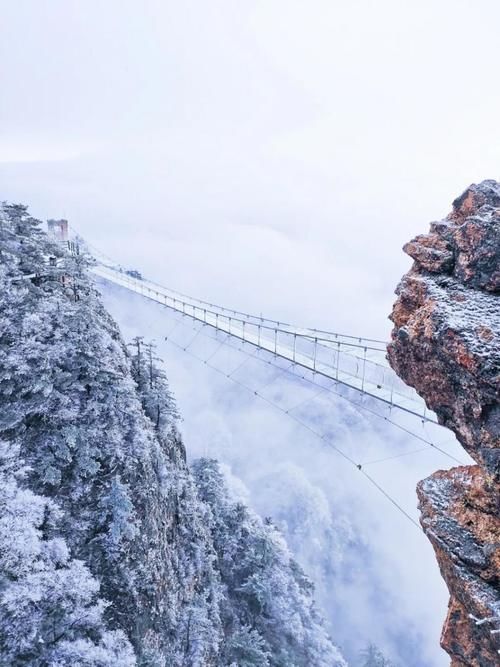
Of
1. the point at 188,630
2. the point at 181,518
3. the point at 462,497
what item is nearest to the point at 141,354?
the point at 181,518

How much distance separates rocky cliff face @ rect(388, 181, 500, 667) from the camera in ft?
18.5

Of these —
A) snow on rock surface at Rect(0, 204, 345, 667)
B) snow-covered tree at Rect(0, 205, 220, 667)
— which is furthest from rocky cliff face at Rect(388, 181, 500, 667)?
snow-covered tree at Rect(0, 205, 220, 667)

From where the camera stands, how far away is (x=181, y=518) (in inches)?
613

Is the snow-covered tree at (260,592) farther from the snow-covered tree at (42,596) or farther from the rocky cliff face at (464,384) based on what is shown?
the rocky cliff face at (464,384)

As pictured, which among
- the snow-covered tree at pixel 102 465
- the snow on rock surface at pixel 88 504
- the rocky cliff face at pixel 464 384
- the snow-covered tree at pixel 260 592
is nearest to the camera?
the rocky cliff face at pixel 464 384

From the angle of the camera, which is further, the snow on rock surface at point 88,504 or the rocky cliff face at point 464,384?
the snow on rock surface at point 88,504

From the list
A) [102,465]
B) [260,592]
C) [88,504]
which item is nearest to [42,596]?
[88,504]

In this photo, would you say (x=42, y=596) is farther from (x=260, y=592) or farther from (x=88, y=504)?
(x=260, y=592)

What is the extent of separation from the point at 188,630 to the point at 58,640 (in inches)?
224

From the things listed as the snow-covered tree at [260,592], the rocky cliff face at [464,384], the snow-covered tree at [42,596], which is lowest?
the snow-covered tree at [260,592]

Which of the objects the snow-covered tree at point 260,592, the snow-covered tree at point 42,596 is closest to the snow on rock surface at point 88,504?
the snow-covered tree at point 42,596

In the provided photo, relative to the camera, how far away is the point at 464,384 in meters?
5.93

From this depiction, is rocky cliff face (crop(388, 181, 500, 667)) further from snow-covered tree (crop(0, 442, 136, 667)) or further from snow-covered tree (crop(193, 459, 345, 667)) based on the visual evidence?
snow-covered tree (crop(193, 459, 345, 667))

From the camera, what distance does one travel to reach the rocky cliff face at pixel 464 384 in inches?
222
